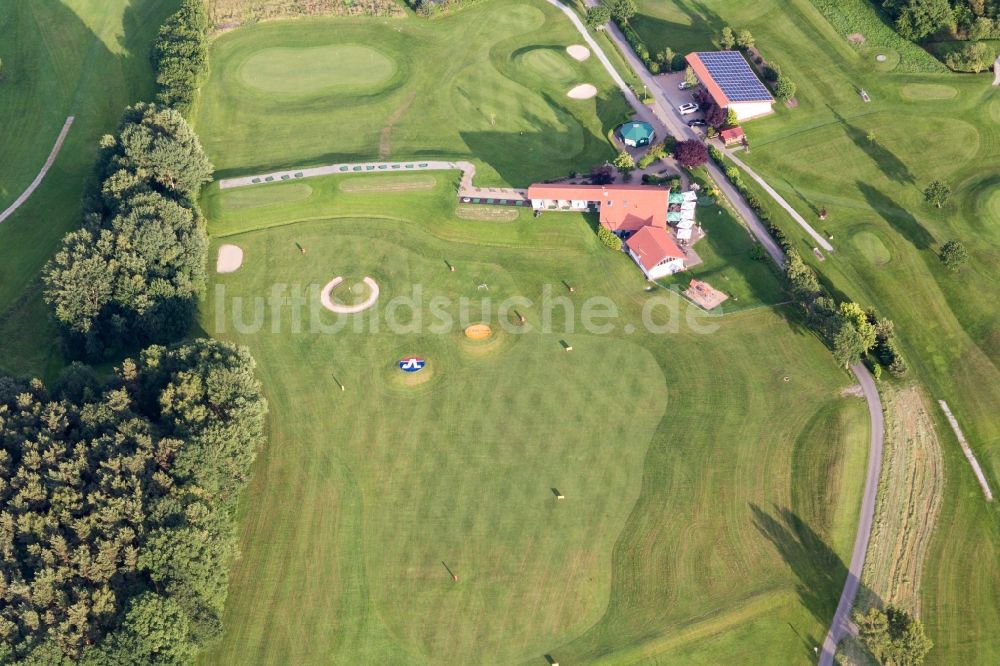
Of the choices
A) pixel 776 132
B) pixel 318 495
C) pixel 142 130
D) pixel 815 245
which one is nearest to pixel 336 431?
pixel 318 495

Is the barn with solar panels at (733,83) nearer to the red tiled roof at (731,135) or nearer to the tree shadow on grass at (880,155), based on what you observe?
the red tiled roof at (731,135)

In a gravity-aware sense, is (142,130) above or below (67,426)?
above

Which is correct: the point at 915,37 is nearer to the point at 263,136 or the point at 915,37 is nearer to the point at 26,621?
the point at 263,136

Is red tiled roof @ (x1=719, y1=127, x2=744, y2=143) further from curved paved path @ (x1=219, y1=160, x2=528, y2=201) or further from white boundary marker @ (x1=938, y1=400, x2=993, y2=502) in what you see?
white boundary marker @ (x1=938, y1=400, x2=993, y2=502)

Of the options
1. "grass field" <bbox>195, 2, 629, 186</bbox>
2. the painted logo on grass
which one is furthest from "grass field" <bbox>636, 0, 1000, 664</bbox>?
the painted logo on grass

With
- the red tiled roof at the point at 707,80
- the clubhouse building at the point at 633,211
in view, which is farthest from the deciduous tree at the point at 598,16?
the clubhouse building at the point at 633,211

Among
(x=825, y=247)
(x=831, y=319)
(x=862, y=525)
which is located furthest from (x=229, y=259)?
(x=862, y=525)

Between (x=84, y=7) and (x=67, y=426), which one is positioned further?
(x=84, y=7)

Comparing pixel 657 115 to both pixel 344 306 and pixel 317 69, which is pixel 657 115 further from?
pixel 344 306
